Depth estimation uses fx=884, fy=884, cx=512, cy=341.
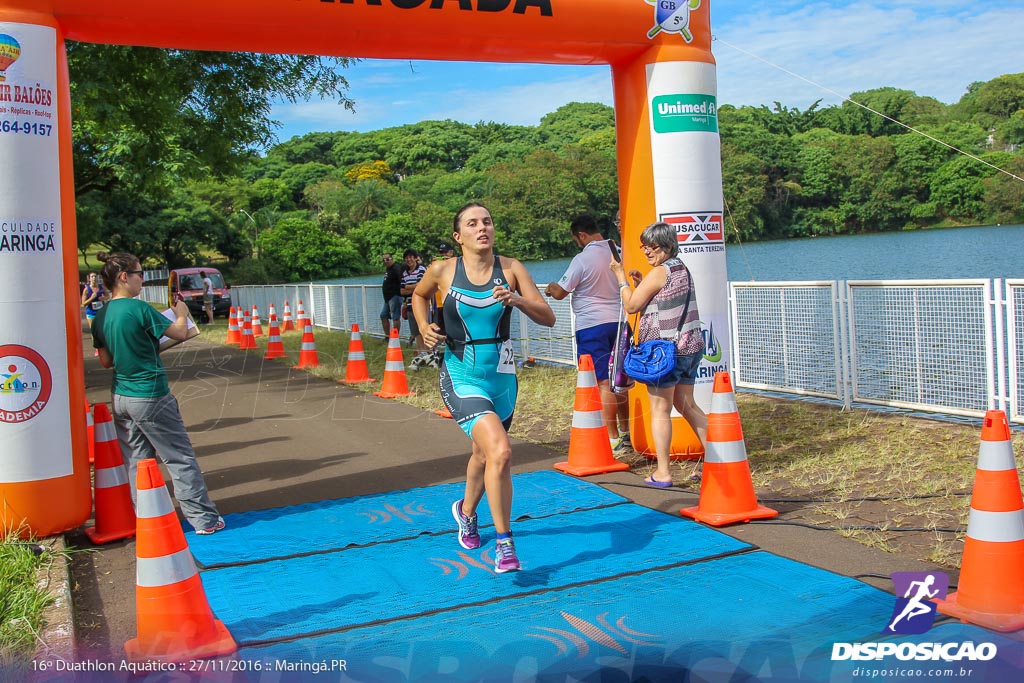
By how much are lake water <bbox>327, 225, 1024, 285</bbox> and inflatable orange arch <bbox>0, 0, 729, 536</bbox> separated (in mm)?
7953

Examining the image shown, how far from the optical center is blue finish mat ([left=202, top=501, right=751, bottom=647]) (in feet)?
14.5

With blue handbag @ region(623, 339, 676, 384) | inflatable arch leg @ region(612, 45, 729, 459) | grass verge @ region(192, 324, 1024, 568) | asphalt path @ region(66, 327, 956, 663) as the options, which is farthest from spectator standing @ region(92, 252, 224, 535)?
inflatable arch leg @ region(612, 45, 729, 459)

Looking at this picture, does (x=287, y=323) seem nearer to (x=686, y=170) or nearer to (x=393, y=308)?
(x=393, y=308)

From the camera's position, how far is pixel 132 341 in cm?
587

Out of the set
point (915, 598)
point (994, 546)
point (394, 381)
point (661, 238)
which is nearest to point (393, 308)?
point (394, 381)

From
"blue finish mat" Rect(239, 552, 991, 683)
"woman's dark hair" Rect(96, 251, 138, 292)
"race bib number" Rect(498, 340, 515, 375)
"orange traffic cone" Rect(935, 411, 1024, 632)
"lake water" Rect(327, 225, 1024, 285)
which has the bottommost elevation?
"blue finish mat" Rect(239, 552, 991, 683)

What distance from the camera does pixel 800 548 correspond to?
509 centimetres

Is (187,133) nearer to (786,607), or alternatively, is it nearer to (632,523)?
(632,523)

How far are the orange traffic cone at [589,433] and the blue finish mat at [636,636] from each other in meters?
2.57

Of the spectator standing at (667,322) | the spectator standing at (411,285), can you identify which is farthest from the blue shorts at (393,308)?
the spectator standing at (667,322)
